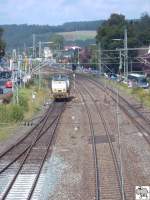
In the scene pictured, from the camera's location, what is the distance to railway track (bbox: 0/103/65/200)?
21.4m

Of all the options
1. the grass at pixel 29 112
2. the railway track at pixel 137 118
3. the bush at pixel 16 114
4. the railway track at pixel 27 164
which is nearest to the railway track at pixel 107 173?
the railway track at pixel 27 164

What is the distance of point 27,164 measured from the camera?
27234 mm

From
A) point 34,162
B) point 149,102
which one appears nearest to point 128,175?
point 34,162

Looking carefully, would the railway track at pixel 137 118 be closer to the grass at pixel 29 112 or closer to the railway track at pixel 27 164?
the railway track at pixel 27 164

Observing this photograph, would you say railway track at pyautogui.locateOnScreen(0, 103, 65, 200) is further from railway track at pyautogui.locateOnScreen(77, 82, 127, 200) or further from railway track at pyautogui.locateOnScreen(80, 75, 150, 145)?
railway track at pyautogui.locateOnScreen(80, 75, 150, 145)

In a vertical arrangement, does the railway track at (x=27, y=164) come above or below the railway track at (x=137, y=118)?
above

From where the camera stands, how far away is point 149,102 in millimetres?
59281

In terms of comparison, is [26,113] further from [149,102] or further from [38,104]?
[149,102]

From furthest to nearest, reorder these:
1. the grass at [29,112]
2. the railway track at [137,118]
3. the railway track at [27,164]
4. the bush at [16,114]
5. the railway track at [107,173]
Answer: the bush at [16,114], the grass at [29,112], the railway track at [137,118], the railway track at [27,164], the railway track at [107,173]

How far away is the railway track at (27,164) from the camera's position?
2141 centimetres

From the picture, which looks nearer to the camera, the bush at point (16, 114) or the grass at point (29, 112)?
the grass at point (29, 112)

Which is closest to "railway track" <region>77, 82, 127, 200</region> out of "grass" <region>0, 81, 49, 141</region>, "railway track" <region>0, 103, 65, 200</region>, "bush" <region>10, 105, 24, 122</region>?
"railway track" <region>0, 103, 65, 200</region>

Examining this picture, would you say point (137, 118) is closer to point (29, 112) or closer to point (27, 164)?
point (29, 112)

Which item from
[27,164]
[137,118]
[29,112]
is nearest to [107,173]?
[27,164]
